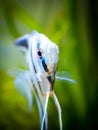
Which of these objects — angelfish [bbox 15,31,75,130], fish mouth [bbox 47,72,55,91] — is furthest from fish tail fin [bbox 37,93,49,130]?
fish mouth [bbox 47,72,55,91]

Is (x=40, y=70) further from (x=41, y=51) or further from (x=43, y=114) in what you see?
(x=43, y=114)

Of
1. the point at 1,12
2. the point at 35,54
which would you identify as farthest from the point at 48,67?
the point at 1,12

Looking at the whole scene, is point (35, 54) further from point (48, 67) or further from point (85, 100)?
point (85, 100)

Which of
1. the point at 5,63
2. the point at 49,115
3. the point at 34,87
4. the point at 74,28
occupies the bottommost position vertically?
the point at 49,115

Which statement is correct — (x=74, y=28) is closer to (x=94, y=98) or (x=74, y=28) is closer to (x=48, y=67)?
(x=48, y=67)

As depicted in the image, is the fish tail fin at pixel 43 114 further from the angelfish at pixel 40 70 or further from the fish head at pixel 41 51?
the fish head at pixel 41 51

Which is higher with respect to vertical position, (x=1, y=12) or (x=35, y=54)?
(x=1, y=12)
